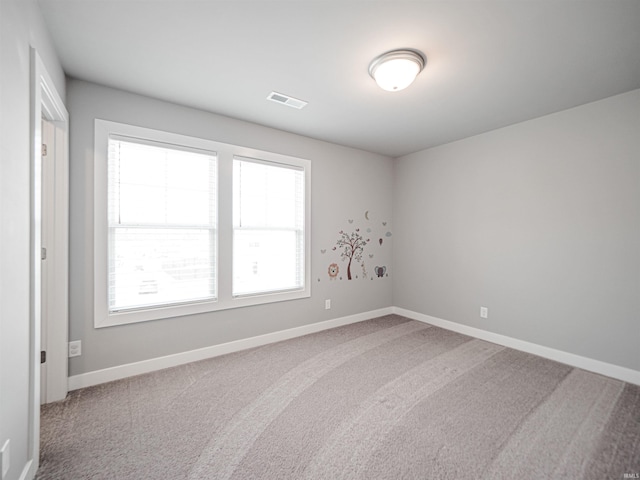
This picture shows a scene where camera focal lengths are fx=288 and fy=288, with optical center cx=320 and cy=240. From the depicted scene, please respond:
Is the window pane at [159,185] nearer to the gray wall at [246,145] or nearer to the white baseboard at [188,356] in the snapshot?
the gray wall at [246,145]

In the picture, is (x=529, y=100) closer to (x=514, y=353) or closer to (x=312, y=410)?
(x=514, y=353)

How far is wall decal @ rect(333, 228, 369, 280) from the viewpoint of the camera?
13.4ft

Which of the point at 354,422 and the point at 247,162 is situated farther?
the point at 247,162

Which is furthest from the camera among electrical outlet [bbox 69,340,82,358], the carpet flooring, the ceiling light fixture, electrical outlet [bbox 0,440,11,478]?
electrical outlet [bbox 69,340,82,358]

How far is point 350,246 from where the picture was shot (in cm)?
418

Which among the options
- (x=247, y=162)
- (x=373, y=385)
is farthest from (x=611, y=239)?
(x=247, y=162)

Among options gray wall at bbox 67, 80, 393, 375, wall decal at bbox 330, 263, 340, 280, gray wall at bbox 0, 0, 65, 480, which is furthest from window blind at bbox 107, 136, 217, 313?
wall decal at bbox 330, 263, 340, 280

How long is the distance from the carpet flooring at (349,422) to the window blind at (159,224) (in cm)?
76

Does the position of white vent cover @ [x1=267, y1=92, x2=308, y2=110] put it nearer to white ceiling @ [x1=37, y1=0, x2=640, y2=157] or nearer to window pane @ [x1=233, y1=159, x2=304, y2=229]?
white ceiling @ [x1=37, y1=0, x2=640, y2=157]

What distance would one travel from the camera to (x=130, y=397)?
2268 mm

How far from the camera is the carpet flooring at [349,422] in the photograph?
5.25 ft

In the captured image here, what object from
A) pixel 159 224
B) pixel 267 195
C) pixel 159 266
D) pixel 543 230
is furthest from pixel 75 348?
pixel 543 230

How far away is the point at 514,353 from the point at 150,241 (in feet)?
12.9

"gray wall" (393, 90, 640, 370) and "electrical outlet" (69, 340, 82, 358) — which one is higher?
"gray wall" (393, 90, 640, 370)
